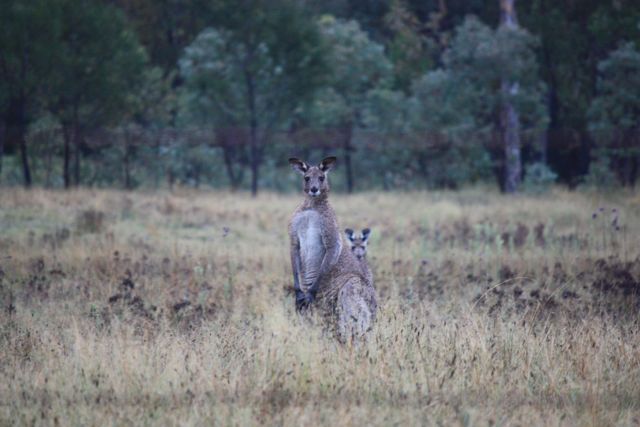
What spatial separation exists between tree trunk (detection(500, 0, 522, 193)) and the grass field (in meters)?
15.0

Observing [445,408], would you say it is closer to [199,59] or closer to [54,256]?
[54,256]

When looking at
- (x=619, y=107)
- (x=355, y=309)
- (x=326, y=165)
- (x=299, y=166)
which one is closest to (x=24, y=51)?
(x=619, y=107)

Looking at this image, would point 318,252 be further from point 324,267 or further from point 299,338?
point 299,338

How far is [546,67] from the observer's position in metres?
35.4

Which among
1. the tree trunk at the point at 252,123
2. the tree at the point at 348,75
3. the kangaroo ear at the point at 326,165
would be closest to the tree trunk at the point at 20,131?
the tree trunk at the point at 252,123

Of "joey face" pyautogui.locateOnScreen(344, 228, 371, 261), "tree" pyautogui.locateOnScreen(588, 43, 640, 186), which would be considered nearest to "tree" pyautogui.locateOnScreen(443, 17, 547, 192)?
"tree" pyautogui.locateOnScreen(588, 43, 640, 186)

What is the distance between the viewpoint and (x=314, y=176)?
9.45m

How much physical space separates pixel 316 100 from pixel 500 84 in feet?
26.6

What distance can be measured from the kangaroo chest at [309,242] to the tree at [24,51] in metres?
20.6

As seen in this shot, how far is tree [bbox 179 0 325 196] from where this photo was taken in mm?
32594

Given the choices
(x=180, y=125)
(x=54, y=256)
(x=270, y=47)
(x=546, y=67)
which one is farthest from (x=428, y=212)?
(x=180, y=125)

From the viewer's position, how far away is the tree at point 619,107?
30.1 m

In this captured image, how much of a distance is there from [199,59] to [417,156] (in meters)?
9.88

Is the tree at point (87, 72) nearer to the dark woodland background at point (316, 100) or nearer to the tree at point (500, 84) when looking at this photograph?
the dark woodland background at point (316, 100)
